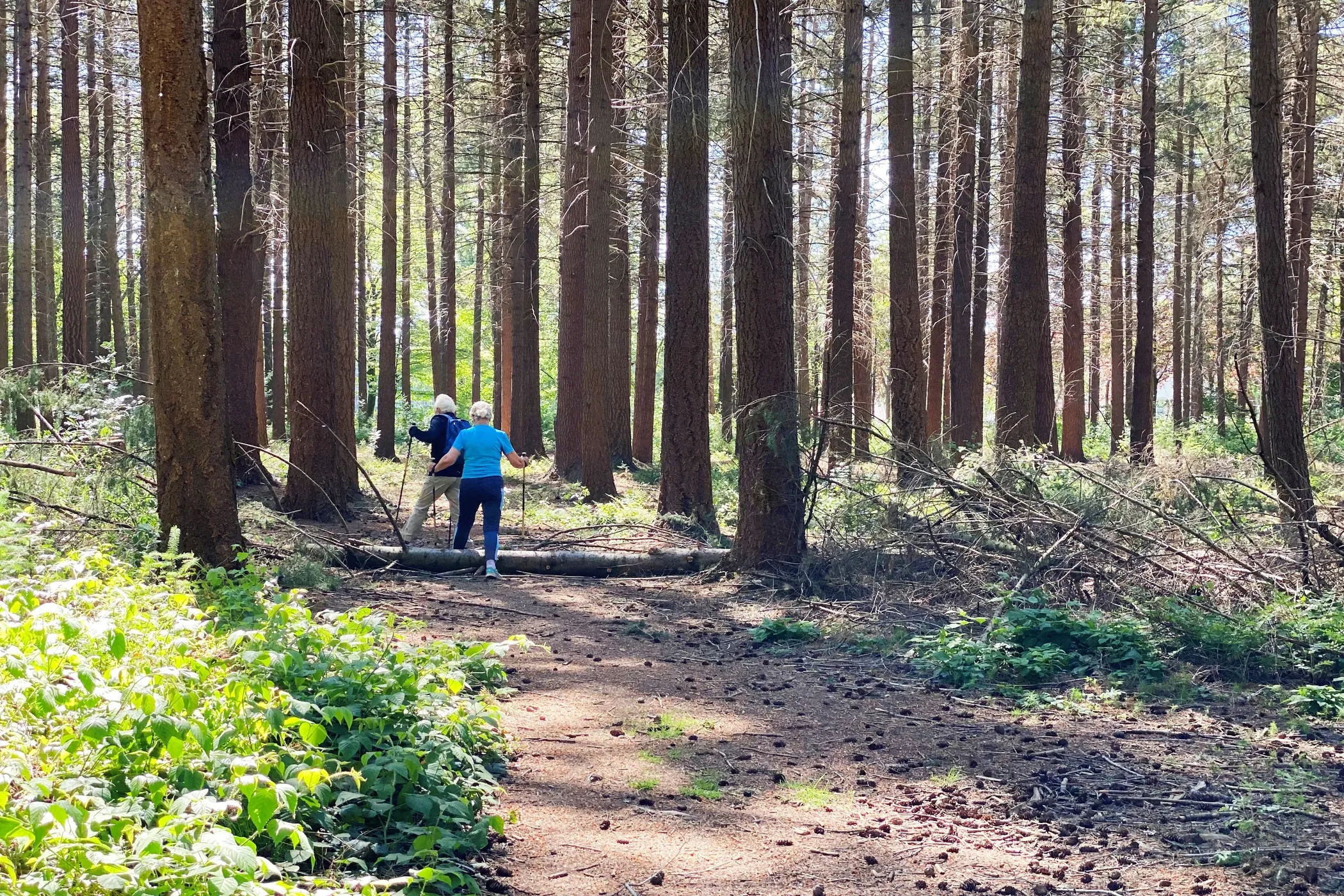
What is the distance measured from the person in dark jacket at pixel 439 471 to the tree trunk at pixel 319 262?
3.80 ft

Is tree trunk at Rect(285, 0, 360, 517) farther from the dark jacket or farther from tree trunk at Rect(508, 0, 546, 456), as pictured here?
tree trunk at Rect(508, 0, 546, 456)

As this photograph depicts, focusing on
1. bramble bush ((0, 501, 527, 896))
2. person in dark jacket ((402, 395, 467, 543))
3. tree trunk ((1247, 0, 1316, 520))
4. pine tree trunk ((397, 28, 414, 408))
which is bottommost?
bramble bush ((0, 501, 527, 896))

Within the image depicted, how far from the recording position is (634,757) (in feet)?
18.2

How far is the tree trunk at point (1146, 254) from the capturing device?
19.9 meters

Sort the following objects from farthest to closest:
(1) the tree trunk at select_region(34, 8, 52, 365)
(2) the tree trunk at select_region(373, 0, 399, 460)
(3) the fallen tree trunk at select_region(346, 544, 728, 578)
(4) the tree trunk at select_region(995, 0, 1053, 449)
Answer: (2) the tree trunk at select_region(373, 0, 399, 460), (1) the tree trunk at select_region(34, 8, 52, 365), (4) the tree trunk at select_region(995, 0, 1053, 449), (3) the fallen tree trunk at select_region(346, 544, 728, 578)

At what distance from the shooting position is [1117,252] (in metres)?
28.7

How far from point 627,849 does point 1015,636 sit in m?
4.09

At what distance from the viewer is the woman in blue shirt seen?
10.9 meters

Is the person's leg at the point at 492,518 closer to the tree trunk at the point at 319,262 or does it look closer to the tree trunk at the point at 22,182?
the tree trunk at the point at 319,262

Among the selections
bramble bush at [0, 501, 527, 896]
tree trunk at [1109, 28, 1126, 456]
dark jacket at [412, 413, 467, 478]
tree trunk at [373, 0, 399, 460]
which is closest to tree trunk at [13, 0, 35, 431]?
tree trunk at [373, 0, 399, 460]

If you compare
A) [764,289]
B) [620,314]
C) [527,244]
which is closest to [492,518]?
[764,289]

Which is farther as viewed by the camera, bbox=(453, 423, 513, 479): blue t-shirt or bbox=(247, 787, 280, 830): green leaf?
bbox=(453, 423, 513, 479): blue t-shirt

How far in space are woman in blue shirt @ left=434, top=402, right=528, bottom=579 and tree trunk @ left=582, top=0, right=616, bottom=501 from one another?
5039mm

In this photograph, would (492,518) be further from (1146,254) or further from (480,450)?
(1146,254)
